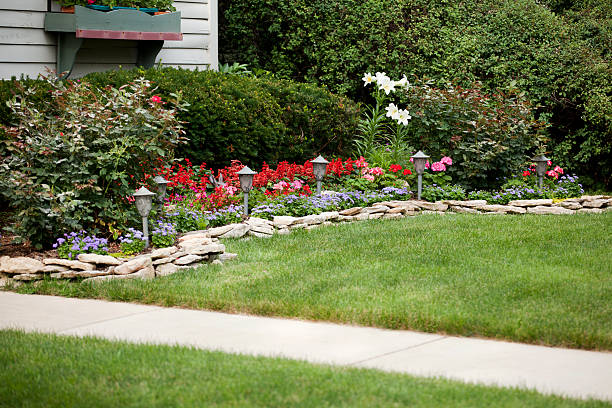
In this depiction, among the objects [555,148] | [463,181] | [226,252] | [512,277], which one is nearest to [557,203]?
[463,181]

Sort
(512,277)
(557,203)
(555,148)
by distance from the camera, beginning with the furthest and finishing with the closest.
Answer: (555,148) → (557,203) → (512,277)

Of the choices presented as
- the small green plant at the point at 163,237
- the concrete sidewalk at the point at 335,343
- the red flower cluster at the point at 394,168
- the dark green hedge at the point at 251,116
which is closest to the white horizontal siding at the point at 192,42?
the dark green hedge at the point at 251,116

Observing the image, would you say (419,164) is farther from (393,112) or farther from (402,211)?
(393,112)

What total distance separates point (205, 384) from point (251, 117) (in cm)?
Answer: 624

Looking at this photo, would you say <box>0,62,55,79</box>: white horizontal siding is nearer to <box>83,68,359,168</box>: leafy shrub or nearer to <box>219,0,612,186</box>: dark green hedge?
<box>83,68,359,168</box>: leafy shrub

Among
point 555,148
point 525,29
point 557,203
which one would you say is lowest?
point 557,203

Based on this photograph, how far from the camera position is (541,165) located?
10.2 metres

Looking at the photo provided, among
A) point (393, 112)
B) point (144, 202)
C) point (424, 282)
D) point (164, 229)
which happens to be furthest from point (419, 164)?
point (144, 202)

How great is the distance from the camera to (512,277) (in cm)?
591

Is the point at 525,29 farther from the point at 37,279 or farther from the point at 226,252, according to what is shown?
the point at 37,279

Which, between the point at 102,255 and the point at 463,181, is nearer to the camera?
the point at 102,255

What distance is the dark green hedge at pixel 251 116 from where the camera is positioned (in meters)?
9.27

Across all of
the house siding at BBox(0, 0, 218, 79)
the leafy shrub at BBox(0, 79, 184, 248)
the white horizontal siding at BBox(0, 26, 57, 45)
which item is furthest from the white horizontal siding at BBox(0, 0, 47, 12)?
the leafy shrub at BBox(0, 79, 184, 248)

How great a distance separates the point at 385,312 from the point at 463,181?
18.2 feet
